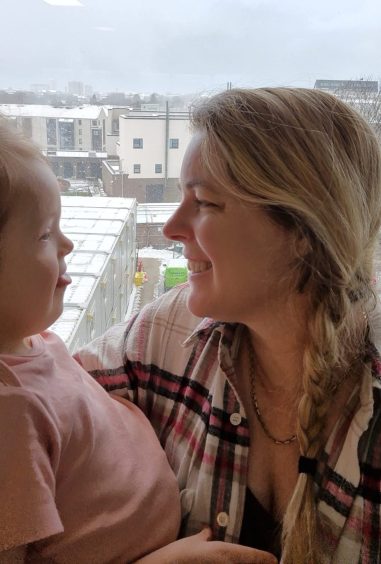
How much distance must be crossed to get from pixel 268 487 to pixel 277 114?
750 millimetres

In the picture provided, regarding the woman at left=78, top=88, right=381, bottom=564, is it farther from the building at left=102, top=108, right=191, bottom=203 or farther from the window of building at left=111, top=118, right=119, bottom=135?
the window of building at left=111, top=118, right=119, bottom=135

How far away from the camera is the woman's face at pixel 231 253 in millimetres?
1103

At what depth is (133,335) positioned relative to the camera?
137cm

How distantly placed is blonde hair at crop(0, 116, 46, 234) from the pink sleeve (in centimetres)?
28

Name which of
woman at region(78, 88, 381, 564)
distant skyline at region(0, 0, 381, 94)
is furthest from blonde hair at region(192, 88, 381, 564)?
distant skyline at region(0, 0, 381, 94)

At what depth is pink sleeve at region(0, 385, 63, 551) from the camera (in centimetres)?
80

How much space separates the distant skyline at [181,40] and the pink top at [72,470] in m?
1.14

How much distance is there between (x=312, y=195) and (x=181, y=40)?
42.4 inches

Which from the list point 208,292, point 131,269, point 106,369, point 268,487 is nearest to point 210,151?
point 208,292

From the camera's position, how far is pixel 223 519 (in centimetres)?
113

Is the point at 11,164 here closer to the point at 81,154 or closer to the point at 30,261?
the point at 30,261

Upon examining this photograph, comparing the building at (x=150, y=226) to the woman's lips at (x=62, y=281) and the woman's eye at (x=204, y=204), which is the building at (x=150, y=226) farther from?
the woman's lips at (x=62, y=281)

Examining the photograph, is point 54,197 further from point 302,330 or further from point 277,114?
point 302,330

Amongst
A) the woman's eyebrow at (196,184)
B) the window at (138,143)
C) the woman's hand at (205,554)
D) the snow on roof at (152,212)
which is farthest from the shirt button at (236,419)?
the window at (138,143)
